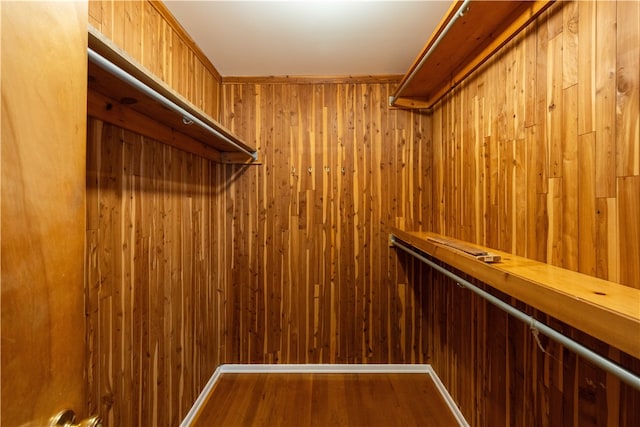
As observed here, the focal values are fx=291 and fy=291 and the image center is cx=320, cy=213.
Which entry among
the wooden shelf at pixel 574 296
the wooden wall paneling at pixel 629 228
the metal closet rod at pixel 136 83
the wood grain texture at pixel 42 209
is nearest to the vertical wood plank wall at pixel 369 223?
the wooden wall paneling at pixel 629 228

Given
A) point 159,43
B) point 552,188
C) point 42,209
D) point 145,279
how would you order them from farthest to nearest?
point 159,43, point 145,279, point 552,188, point 42,209

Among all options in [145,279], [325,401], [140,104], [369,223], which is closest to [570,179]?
[369,223]

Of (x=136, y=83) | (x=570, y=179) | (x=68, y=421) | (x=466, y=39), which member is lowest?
(x=68, y=421)

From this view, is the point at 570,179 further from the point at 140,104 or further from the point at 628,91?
the point at 140,104

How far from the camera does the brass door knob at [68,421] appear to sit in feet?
1.79

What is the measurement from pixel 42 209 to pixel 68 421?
42 cm

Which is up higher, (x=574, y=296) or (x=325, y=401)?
(x=574, y=296)

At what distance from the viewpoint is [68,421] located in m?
0.57

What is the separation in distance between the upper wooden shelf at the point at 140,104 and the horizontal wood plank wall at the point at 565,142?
4.89 feet

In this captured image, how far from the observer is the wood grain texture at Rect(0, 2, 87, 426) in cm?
45

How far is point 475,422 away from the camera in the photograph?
70.3 inches

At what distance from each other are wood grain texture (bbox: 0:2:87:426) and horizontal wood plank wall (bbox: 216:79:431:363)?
6.63ft

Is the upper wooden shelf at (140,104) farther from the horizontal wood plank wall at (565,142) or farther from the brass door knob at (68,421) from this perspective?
the horizontal wood plank wall at (565,142)

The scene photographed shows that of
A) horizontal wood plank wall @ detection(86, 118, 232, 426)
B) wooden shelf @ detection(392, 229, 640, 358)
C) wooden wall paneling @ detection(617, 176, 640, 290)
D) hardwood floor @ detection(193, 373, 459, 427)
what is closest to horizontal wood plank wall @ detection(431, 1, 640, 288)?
wooden wall paneling @ detection(617, 176, 640, 290)
